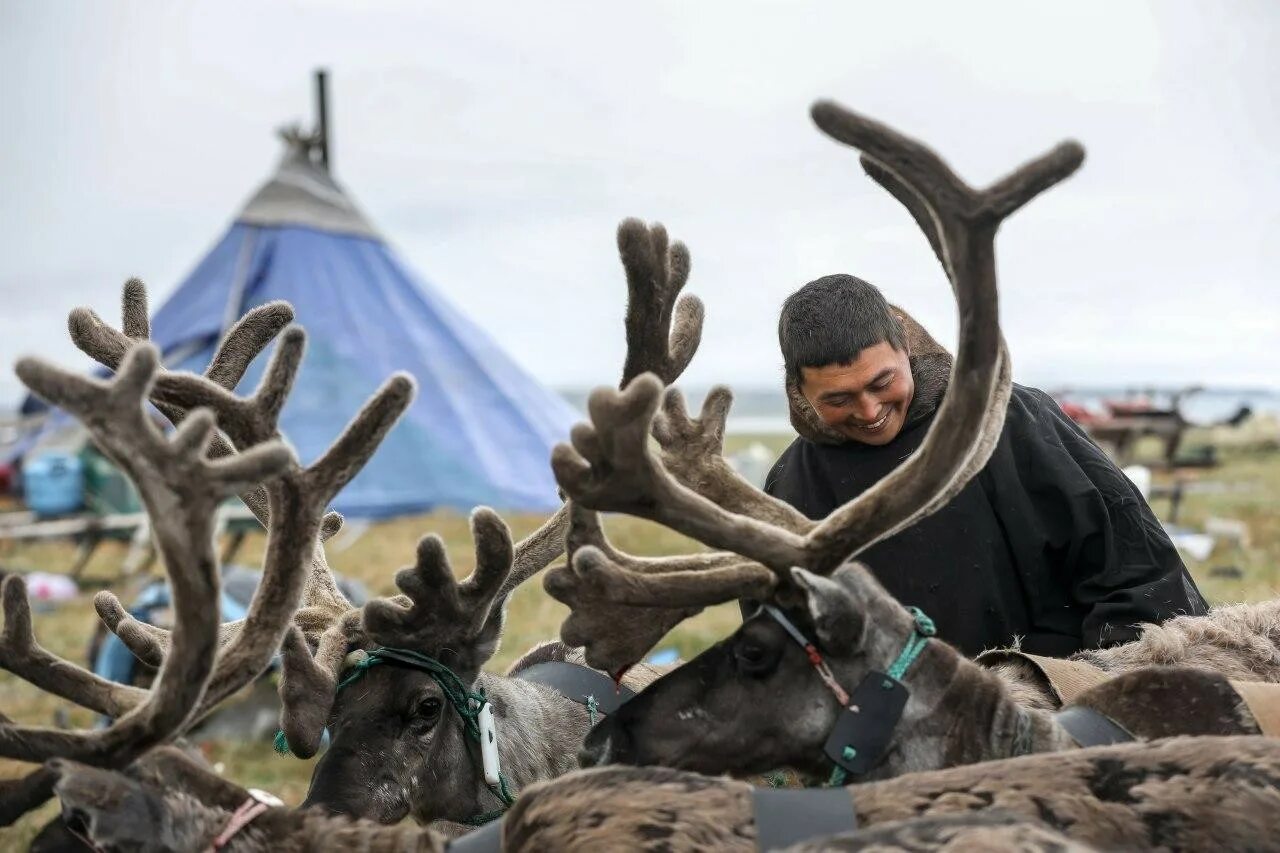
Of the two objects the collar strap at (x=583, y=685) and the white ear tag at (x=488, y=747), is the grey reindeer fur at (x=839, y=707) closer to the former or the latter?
the white ear tag at (x=488, y=747)

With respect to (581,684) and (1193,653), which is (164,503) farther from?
(1193,653)

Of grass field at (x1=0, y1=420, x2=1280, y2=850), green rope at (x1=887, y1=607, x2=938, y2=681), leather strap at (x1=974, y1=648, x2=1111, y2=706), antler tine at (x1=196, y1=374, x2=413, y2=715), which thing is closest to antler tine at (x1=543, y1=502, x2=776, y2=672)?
green rope at (x1=887, y1=607, x2=938, y2=681)

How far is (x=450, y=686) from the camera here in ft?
10.4

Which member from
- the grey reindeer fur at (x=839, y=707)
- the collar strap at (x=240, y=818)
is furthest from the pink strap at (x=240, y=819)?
the grey reindeer fur at (x=839, y=707)

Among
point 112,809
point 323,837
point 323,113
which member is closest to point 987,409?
point 323,837

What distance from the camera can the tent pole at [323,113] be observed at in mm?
14750

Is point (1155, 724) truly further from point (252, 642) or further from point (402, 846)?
point (252, 642)

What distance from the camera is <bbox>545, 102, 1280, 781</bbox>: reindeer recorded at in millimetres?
2414

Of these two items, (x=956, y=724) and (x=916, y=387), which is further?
(x=916, y=387)

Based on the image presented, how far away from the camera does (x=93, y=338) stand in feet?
11.5

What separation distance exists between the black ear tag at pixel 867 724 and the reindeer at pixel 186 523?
111 cm

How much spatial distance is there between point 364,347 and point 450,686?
35.7ft

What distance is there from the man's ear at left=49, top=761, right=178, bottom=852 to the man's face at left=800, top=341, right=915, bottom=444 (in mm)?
2049

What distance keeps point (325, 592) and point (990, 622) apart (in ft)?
6.42
